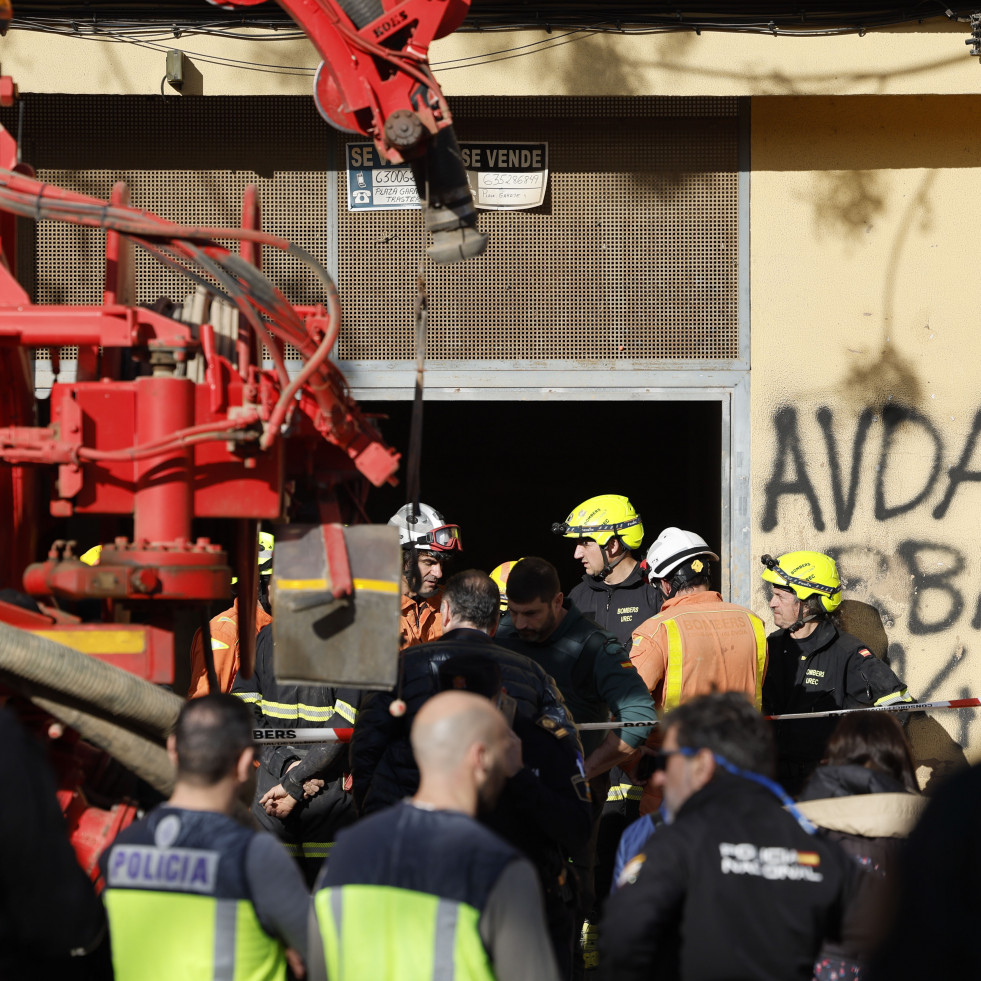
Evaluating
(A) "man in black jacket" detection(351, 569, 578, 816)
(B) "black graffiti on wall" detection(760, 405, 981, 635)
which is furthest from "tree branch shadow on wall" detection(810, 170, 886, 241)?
(A) "man in black jacket" detection(351, 569, 578, 816)

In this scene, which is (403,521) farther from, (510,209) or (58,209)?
(58,209)

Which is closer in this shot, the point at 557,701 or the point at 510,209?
the point at 557,701

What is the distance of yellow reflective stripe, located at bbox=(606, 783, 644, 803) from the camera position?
684 centimetres

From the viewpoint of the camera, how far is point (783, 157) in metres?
7.59

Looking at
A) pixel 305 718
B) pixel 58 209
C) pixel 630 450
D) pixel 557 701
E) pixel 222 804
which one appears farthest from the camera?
pixel 630 450

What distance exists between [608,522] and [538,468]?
4.86m

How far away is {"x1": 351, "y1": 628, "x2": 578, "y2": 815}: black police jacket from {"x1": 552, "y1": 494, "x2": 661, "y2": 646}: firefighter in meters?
2.67

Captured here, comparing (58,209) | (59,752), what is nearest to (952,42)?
(58,209)

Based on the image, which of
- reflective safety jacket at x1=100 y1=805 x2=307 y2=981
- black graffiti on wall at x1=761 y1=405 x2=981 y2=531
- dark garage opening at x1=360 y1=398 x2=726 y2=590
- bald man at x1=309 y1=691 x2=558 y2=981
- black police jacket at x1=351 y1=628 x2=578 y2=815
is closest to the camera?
bald man at x1=309 y1=691 x2=558 y2=981

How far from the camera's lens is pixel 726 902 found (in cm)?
300

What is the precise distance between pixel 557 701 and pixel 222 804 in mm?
1863

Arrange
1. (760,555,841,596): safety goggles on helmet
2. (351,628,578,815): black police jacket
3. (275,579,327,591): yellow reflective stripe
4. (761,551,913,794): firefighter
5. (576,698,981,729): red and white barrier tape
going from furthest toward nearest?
(760,555,841,596): safety goggles on helmet → (761,551,913,794): firefighter → (576,698,981,729): red and white barrier tape → (351,628,578,815): black police jacket → (275,579,327,591): yellow reflective stripe

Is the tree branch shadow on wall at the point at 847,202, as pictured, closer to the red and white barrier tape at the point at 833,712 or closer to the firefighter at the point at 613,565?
the firefighter at the point at 613,565

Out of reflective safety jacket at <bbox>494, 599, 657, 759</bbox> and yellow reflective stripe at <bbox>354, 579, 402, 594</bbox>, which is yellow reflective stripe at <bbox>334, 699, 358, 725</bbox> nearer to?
reflective safety jacket at <bbox>494, 599, 657, 759</bbox>
